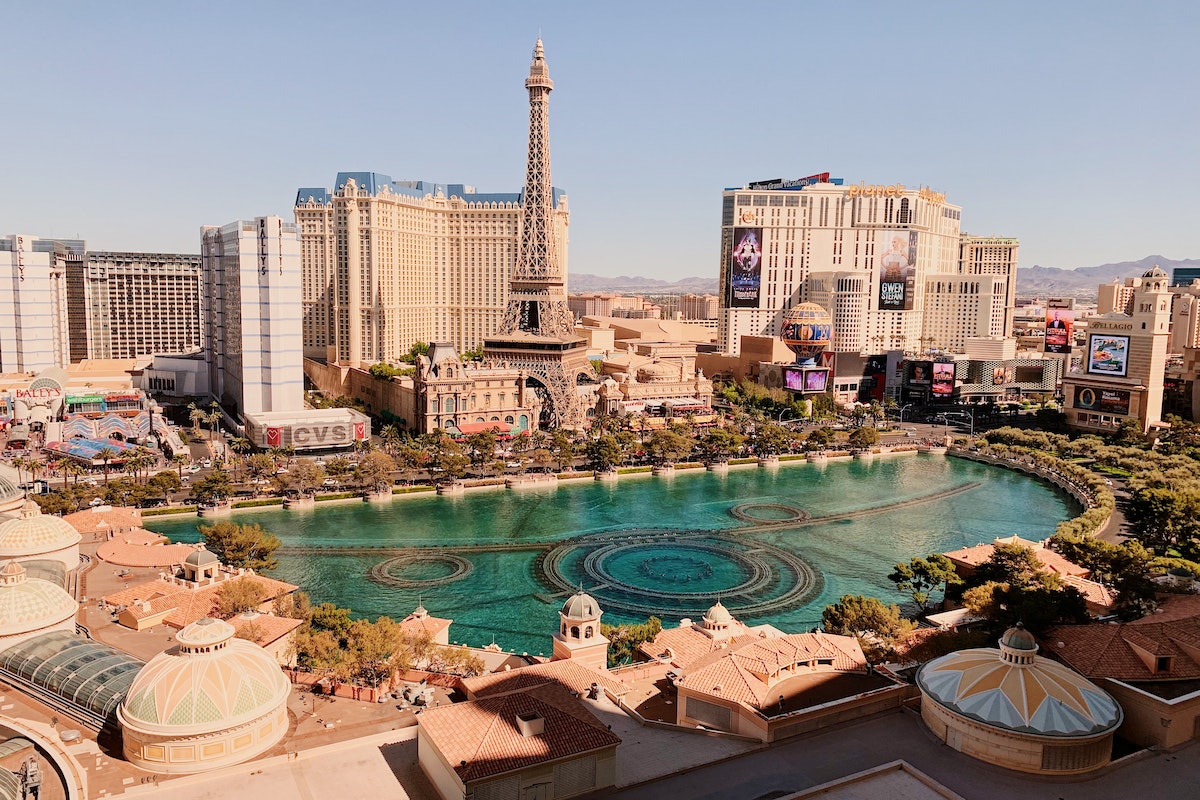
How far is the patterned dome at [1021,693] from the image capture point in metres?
20.2

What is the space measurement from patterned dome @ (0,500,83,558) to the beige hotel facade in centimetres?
5982

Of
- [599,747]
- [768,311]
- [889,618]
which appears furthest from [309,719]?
[768,311]

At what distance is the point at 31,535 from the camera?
105 ft

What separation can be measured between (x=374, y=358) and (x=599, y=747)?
290ft

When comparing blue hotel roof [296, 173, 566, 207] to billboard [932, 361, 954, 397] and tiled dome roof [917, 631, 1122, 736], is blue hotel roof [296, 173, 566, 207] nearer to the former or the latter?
billboard [932, 361, 954, 397]

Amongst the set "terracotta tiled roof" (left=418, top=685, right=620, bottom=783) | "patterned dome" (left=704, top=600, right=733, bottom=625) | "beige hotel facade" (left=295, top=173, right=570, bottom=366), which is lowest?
"patterned dome" (left=704, top=600, right=733, bottom=625)

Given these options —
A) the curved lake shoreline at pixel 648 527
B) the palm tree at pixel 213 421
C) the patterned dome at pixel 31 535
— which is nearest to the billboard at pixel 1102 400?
the curved lake shoreline at pixel 648 527

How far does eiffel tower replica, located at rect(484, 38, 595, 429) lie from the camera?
8250cm

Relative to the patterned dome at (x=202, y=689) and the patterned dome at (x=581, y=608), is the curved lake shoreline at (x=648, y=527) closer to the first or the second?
the patterned dome at (x=581, y=608)

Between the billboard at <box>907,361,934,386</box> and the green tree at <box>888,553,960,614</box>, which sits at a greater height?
the billboard at <box>907,361,934,386</box>

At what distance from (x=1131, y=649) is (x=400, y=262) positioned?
3617 inches

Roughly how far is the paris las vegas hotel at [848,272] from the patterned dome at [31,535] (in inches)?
3776

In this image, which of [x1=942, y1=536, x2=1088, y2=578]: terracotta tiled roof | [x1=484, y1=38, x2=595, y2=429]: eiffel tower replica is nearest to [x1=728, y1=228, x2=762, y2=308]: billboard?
[x1=484, y1=38, x2=595, y2=429]: eiffel tower replica

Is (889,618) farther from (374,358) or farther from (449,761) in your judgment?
(374,358)
